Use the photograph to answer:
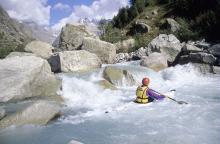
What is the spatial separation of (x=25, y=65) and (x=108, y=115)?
4387 millimetres

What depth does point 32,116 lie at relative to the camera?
10.6 m

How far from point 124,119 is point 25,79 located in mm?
4553

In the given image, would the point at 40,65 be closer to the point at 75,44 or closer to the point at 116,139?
the point at 116,139

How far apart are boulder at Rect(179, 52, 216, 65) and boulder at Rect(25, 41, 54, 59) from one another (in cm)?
851

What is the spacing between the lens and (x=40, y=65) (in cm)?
1443

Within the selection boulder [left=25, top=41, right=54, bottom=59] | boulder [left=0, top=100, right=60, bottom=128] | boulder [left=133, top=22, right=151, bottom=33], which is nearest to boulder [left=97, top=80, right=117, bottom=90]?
boulder [left=0, top=100, right=60, bottom=128]

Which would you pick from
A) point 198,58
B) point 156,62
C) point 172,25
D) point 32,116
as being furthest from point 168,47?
point 32,116

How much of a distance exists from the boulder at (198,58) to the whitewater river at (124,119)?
249cm

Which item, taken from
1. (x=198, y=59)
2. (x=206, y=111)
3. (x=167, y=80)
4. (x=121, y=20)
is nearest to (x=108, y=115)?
(x=206, y=111)

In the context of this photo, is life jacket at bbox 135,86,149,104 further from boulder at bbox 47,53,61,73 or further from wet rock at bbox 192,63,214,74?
wet rock at bbox 192,63,214,74

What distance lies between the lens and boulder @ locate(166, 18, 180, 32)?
2814cm

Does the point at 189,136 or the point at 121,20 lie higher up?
the point at 121,20

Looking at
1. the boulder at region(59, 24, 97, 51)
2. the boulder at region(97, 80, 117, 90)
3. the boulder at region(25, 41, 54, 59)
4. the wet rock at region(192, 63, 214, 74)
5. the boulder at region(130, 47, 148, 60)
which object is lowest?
the boulder at region(97, 80, 117, 90)

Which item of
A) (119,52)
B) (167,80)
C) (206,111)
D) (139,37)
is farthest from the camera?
(139,37)
